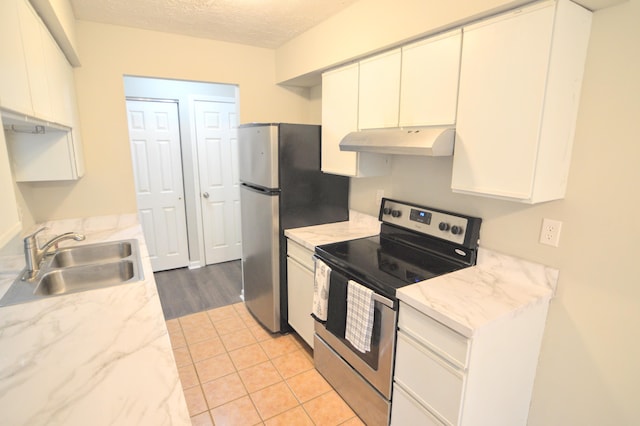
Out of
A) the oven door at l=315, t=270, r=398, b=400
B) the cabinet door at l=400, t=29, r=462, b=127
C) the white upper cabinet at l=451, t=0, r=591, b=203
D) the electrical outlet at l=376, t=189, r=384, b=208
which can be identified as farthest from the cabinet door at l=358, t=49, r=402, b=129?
the oven door at l=315, t=270, r=398, b=400

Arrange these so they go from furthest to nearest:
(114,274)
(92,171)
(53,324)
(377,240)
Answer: (92,171), (377,240), (114,274), (53,324)

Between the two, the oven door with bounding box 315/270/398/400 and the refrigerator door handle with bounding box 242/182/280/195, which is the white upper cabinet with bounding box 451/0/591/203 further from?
the refrigerator door handle with bounding box 242/182/280/195

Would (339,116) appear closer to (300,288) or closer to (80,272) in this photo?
(300,288)

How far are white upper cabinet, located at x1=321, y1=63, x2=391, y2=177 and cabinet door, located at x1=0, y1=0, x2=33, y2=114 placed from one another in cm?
163

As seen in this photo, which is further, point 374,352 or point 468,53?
point 374,352

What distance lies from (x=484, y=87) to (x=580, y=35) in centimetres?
38

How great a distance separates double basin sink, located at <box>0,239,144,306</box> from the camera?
5.30ft

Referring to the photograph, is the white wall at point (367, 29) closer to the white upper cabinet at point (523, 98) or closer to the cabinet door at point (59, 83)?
the white upper cabinet at point (523, 98)

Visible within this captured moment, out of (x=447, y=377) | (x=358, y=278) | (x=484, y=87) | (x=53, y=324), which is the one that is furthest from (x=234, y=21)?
(x=447, y=377)

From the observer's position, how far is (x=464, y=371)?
132 cm

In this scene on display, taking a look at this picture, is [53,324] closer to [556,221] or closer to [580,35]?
[556,221]

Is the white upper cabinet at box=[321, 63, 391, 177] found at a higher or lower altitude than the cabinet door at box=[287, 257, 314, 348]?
higher

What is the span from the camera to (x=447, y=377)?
4.53ft

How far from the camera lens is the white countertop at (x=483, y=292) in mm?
1350
